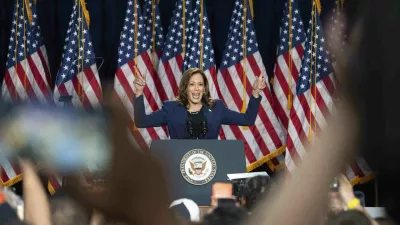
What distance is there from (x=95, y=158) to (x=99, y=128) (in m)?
0.02

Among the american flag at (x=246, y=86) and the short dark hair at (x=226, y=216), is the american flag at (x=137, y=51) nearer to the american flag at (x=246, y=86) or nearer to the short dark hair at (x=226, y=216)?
the american flag at (x=246, y=86)

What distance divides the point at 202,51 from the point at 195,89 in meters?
3.65

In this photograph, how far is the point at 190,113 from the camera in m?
4.42

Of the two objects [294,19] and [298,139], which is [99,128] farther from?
[294,19]

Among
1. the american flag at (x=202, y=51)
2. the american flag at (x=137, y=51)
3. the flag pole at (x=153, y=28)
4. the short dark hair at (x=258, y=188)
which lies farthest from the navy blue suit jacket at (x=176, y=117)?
the flag pole at (x=153, y=28)

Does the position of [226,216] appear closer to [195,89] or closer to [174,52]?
[195,89]

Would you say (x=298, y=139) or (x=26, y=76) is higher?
(x=26, y=76)

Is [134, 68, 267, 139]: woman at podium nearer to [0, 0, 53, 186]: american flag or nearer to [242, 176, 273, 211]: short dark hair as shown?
[242, 176, 273, 211]: short dark hair

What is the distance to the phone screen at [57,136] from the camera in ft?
1.49

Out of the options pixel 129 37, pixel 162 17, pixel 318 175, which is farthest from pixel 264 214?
pixel 162 17

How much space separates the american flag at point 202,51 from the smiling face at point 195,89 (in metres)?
3.48

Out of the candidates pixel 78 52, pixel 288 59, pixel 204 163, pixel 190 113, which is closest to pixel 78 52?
pixel 78 52

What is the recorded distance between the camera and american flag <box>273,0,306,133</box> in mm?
8273

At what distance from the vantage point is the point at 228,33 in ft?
27.7
